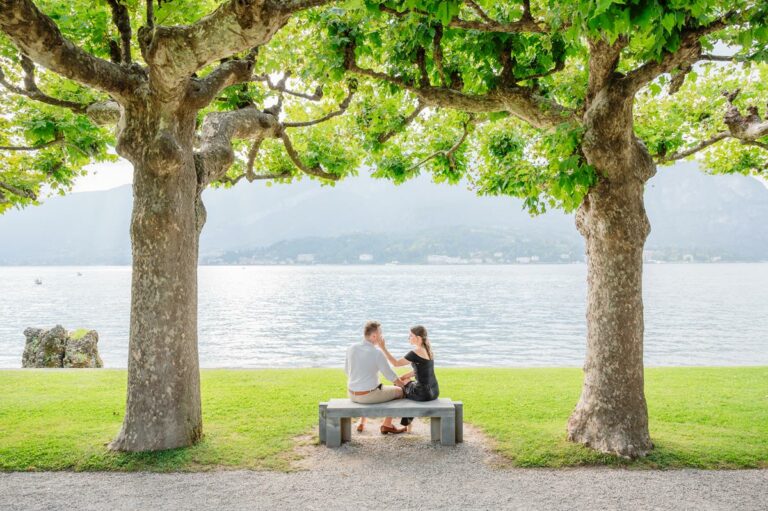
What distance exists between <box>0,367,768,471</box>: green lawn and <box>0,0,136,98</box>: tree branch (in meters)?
4.84

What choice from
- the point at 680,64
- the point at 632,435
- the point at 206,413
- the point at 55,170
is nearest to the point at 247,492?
the point at 206,413

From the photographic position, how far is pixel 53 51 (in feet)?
22.1

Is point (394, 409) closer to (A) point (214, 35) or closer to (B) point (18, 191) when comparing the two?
(A) point (214, 35)

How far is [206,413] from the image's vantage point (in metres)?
9.83

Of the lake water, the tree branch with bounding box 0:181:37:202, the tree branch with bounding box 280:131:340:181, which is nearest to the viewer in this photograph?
the tree branch with bounding box 280:131:340:181

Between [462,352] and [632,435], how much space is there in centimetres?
2729

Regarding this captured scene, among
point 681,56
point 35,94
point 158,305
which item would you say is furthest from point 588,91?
point 35,94

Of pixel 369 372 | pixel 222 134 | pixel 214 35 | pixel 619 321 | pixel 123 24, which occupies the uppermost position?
pixel 123 24

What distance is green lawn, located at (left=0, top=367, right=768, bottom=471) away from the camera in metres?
7.33

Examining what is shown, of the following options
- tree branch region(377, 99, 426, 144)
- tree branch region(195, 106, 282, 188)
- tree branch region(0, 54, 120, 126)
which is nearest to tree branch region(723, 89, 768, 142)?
tree branch region(377, 99, 426, 144)

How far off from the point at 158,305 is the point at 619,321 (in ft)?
19.9

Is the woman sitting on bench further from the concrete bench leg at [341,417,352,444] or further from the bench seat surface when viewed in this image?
the concrete bench leg at [341,417,352,444]

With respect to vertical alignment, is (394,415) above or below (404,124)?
below

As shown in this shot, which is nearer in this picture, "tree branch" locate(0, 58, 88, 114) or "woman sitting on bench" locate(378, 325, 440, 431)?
"woman sitting on bench" locate(378, 325, 440, 431)
